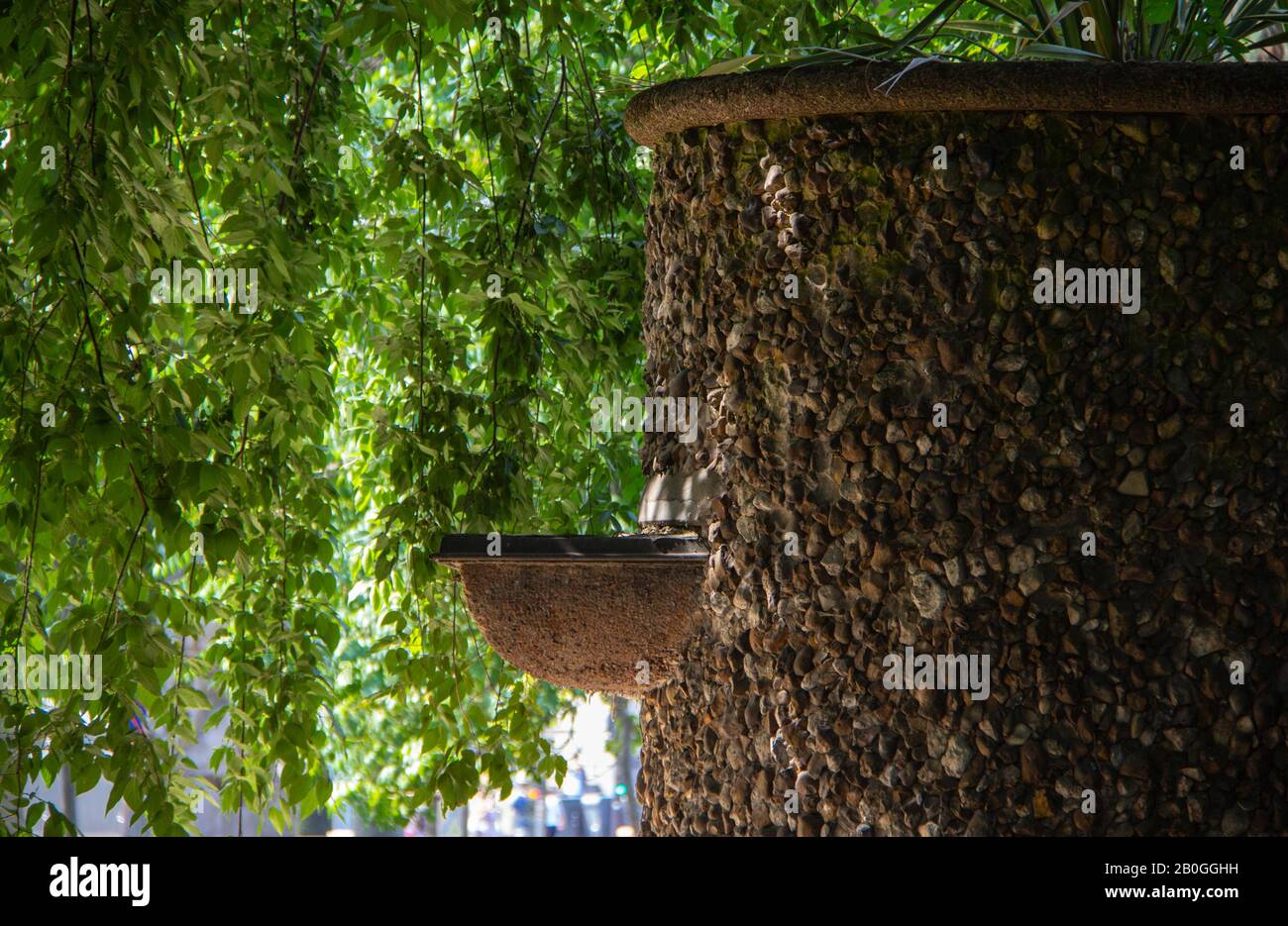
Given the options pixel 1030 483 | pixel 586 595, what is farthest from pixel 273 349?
pixel 1030 483

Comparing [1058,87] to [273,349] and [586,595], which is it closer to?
[586,595]

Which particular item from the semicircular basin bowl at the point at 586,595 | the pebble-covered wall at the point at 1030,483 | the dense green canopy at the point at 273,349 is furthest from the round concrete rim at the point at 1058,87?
the semicircular basin bowl at the point at 586,595

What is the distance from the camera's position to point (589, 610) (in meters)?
3.21

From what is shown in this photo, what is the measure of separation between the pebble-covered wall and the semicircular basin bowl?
0.25 m

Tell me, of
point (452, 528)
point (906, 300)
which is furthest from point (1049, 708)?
point (452, 528)

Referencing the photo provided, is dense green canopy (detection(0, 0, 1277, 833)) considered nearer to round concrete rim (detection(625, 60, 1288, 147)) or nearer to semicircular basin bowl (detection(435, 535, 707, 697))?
semicircular basin bowl (detection(435, 535, 707, 697))

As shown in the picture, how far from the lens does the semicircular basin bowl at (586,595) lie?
10.3 ft

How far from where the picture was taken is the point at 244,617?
14.1 feet

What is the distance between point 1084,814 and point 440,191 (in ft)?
8.25

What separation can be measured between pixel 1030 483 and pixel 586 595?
0.99 m

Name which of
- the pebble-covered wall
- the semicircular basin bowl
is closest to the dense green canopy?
the semicircular basin bowl

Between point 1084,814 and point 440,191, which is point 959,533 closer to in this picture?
point 1084,814
